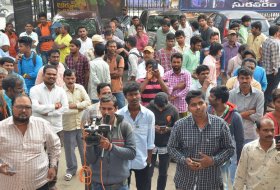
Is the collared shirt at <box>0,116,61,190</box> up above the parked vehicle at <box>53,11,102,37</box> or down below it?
below

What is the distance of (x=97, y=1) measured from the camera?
19922 millimetres

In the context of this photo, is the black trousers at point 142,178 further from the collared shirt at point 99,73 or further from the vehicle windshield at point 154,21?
the vehicle windshield at point 154,21

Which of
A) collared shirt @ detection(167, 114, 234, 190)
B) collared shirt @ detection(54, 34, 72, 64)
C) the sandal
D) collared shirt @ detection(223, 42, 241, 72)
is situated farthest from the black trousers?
collared shirt @ detection(54, 34, 72, 64)

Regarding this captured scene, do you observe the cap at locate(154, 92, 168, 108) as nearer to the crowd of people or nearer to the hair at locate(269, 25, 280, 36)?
the crowd of people

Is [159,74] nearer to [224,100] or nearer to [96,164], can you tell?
[224,100]

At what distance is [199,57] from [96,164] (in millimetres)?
4801

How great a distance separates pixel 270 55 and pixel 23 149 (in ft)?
20.1

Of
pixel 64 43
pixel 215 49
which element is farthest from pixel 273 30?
pixel 64 43

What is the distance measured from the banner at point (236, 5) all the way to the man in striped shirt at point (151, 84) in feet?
48.2

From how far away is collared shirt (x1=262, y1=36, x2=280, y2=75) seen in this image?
30.7 feet

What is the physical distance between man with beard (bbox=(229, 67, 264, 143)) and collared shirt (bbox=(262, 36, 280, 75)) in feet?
11.5

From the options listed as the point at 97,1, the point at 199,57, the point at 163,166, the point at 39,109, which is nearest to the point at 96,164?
the point at 163,166

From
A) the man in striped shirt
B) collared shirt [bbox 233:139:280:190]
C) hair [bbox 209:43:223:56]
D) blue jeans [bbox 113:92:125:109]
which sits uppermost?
hair [bbox 209:43:223:56]

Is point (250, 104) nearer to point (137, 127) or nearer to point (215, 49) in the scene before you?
point (137, 127)
